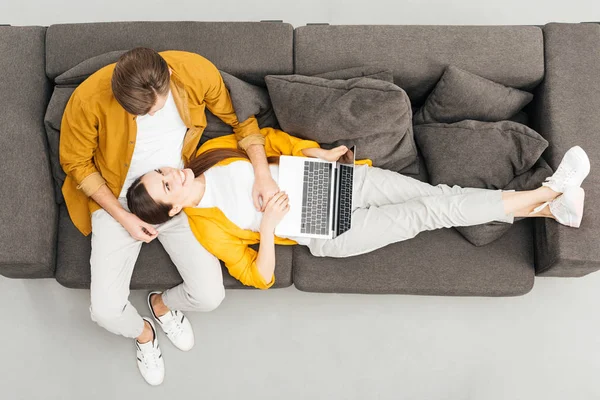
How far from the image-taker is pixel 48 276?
260 centimetres

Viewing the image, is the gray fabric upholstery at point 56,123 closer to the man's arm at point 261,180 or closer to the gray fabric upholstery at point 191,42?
the gray fabric upholstery at point 191,42

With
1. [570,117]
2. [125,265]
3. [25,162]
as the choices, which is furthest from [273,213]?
[570,117]

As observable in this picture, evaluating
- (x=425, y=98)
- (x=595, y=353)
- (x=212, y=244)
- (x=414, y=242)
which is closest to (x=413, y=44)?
(x=425, y=98)

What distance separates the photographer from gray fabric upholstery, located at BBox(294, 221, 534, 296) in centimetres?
243

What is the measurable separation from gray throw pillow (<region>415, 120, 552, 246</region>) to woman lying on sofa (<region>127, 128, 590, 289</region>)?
0.21 ft

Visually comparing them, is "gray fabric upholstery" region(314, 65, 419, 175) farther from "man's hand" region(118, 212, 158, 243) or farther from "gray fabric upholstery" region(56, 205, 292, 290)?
"man's hand" region(118, 212, 158, 243)

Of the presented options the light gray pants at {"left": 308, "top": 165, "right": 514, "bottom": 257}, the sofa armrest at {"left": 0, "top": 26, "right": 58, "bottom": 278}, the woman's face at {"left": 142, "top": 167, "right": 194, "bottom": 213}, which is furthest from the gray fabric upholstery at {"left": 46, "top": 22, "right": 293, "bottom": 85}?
the light gray pants at {"left": 308, "top": 165, "right": 514, "bottom": 257}

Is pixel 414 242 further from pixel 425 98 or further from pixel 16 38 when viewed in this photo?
pixel 16 38

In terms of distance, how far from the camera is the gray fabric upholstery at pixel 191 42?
248 centimetres

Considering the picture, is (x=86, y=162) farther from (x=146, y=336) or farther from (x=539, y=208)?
(x=539, y=208)

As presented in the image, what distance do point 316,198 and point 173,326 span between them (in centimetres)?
97

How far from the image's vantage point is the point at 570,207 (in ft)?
7.38

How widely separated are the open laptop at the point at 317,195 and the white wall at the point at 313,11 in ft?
3.58

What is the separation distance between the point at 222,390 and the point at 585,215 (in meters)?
1.82
